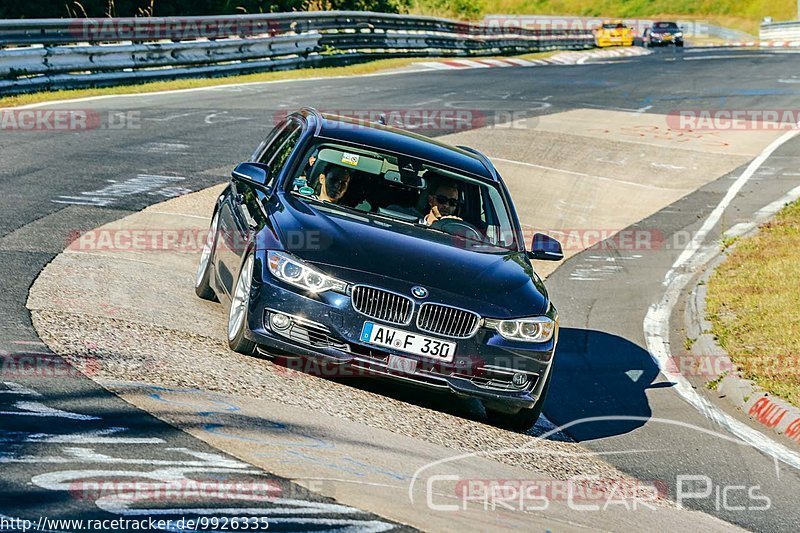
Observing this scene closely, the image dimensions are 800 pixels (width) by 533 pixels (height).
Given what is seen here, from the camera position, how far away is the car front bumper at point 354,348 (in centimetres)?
714

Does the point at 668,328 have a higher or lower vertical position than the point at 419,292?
lower

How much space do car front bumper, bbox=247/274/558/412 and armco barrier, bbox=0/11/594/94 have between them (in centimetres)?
1555

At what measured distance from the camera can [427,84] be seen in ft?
96.4

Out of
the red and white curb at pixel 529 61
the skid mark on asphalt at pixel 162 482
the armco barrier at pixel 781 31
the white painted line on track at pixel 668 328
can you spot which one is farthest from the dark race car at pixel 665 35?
the skid mark on asphalt at pixel 162 482

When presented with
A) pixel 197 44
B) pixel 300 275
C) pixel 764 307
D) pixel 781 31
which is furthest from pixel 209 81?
pixel 781 31

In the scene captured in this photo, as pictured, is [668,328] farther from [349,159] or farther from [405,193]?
[349,159]

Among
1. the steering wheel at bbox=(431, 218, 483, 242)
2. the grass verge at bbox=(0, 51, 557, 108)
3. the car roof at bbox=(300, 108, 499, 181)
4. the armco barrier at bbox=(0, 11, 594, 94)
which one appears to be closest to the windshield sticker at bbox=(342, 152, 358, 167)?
the car roof at bbox=(300, 108, 499, 181)

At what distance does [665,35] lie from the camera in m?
65.6

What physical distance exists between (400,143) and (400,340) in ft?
7.58

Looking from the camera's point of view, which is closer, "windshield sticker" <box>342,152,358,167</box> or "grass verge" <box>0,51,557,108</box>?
"windshield sticker" <box>342,152,358,167</box>

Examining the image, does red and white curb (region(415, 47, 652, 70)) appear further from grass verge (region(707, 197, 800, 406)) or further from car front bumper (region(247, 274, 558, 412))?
car front bumper (region(247, 274, 558, 412))

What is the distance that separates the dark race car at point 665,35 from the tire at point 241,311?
61100 mm

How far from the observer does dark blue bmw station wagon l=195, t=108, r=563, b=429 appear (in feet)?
23.5

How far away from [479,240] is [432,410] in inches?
55.6
